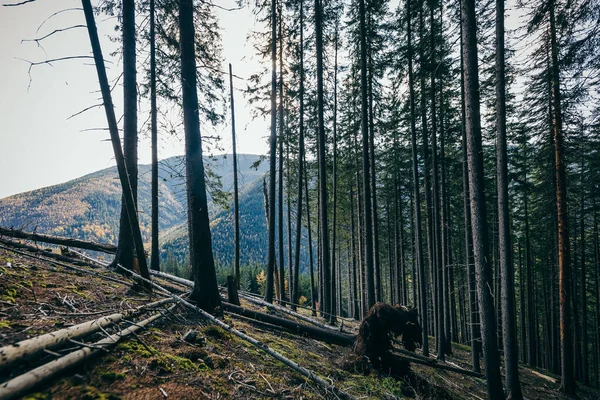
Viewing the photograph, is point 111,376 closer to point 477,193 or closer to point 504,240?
point 477,193

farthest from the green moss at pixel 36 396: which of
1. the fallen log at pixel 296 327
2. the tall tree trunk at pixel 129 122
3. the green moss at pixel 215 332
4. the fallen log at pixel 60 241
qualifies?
the fallen log at pixel 60 241

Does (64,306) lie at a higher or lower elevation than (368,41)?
lower

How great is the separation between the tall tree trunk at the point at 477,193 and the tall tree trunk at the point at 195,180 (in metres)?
6.71

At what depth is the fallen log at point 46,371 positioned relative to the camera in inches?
71.4

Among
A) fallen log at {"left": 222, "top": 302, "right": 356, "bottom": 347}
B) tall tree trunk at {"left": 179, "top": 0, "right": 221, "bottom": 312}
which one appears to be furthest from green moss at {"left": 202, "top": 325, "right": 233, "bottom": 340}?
fallen log at {"left": 222, "top": 302, "right": 356, "bottom": 347}

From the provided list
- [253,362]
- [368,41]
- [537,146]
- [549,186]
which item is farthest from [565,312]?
[368,41]

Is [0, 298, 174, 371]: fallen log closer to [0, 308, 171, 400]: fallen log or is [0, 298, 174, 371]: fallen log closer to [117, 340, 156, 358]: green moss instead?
[0, 308, 171, 400]: fallen log

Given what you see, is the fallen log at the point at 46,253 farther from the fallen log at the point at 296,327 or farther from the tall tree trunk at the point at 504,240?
the tall tree trunk at the point at 504,240

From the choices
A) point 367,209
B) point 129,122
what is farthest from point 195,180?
point 367,209

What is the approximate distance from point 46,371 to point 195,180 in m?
3.70

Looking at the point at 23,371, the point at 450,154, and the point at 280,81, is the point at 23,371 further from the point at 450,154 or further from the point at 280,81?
the point at 450,154

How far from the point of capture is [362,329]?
5.96m

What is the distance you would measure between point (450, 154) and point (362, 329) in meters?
17.2

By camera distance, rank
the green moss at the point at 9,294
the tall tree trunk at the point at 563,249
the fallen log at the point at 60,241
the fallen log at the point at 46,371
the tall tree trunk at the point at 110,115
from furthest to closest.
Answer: the tall tree trunk at the point at 563,249 → the fallen log at the point at 60,241 → the tall tree trunk at the point at 110,115 → the green moss at the point at 9,294 → the fallen log at the point at 46,371
